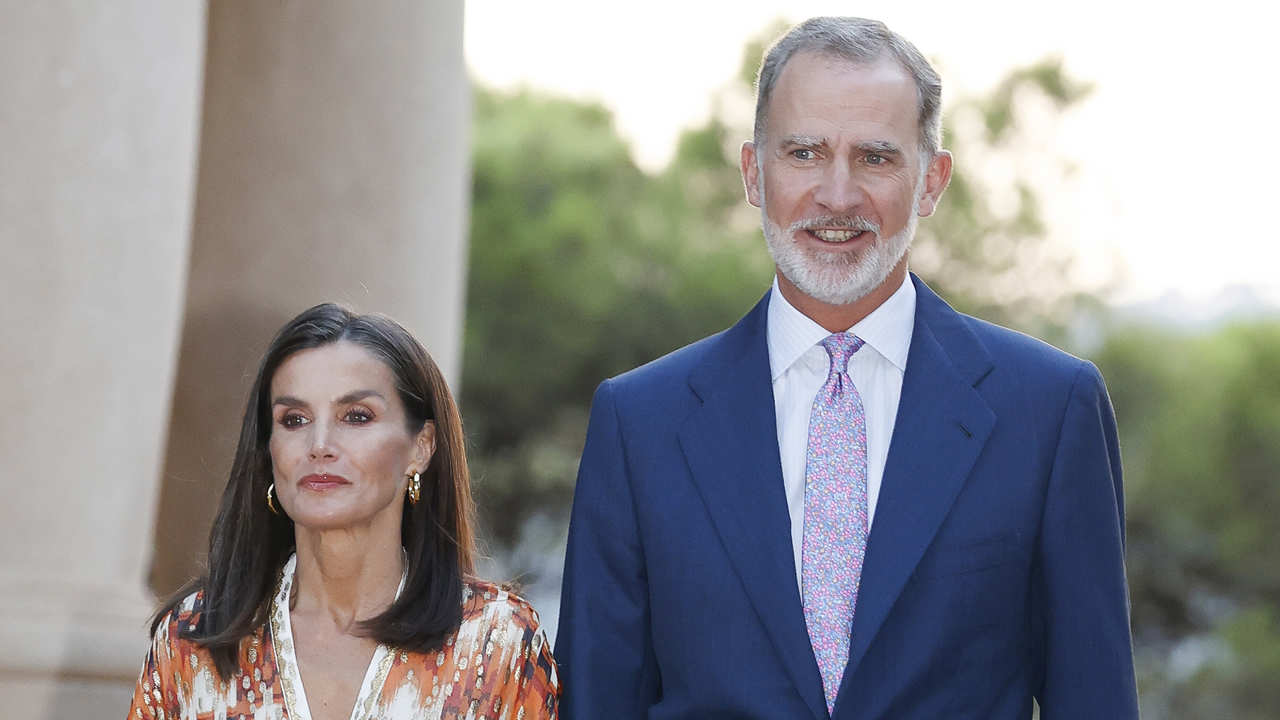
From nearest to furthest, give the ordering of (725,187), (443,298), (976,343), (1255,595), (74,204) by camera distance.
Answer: (976,343) → (74,204) → (443,298) → (1255,595) → (725,187)

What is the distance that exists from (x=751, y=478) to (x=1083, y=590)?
0.73m

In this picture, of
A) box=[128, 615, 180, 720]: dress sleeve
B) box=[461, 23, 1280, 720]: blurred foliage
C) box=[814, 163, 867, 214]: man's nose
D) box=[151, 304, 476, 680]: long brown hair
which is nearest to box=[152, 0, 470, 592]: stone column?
box=[151, 304, 476, 680]: long brown hair

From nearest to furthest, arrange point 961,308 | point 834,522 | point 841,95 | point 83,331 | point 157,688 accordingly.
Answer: point 834,522, point 841,95, point 157,688, point 83,331, point 961,308

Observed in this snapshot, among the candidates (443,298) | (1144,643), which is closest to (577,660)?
(443,298)

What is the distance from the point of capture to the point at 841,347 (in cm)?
387

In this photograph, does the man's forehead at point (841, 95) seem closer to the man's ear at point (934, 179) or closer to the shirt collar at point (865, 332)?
the man's ear at point (934, 179)

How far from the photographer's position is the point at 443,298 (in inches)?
289

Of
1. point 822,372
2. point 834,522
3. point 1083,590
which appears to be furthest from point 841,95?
point 1083,590

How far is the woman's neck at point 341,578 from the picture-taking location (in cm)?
423

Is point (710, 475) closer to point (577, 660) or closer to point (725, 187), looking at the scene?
point (577, 660)

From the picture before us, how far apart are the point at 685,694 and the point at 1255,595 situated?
23998 mm

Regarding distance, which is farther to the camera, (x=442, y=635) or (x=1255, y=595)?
(x=1255, y=595)

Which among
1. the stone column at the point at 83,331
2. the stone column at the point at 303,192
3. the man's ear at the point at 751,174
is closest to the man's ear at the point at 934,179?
the man's ear at the point at 751,174

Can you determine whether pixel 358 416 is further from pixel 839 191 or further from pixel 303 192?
pixel 303 192
